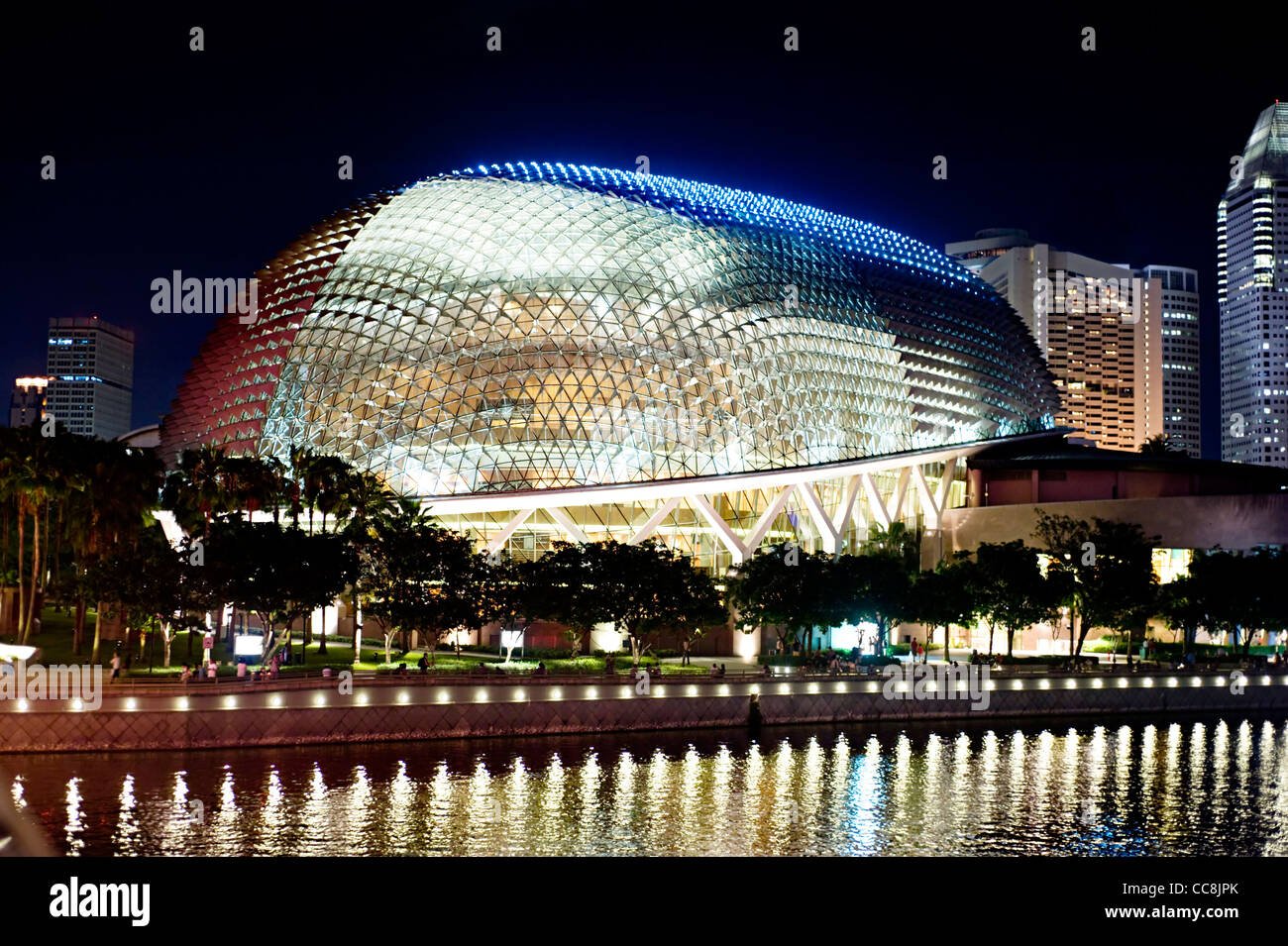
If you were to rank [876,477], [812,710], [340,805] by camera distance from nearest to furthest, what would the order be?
[340,805]
[812,710]
[876,477]

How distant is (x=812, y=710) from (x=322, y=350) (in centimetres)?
4233

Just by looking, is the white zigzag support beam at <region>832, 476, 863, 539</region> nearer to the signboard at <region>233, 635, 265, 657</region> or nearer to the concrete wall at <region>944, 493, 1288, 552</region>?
the concrete wall at <region>944, 493, 1288, 552</region>

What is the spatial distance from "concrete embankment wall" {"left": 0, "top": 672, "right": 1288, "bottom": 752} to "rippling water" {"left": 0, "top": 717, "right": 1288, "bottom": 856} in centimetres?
96

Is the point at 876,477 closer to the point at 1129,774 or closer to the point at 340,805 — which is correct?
the point at 1129,774

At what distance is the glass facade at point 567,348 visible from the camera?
79.9 m

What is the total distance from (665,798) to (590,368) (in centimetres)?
4389

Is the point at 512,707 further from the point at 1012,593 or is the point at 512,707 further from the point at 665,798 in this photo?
the point at 1012,593

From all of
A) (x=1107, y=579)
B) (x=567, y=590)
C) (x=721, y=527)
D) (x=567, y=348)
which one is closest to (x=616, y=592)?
(x=567, y=590)

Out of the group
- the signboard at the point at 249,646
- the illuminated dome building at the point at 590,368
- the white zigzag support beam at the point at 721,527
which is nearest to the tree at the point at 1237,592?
the illuminated dome building at the point at 590,368

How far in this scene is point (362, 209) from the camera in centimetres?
9450

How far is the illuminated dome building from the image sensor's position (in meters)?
79.8

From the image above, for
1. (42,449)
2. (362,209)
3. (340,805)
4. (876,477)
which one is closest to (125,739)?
(340,805)

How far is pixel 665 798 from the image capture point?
4009cm

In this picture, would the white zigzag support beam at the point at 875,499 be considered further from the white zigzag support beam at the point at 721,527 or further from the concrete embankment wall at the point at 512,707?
the concrete embankment wall at the point at 512,707
